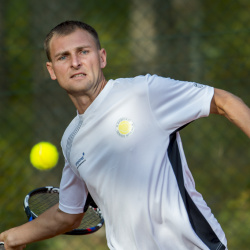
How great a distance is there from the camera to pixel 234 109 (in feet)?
8.04

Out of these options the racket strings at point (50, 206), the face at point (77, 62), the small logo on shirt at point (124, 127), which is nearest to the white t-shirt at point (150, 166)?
the small logo on shirt at point (124, 127)

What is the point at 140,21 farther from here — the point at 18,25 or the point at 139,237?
the point at 139,237

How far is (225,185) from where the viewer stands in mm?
5055

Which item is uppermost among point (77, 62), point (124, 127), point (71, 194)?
point (77, 62)

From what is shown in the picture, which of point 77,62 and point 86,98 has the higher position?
point 77,62

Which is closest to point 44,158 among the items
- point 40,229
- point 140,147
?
point 40,229

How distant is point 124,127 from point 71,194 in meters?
0.56

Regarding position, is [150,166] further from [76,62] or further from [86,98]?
[76,62]

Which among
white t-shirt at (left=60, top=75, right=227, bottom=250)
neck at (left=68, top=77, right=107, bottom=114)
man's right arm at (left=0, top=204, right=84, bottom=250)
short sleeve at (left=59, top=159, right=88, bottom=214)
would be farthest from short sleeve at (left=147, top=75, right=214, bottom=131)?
man's right arm at (left=0, top=204, right=84, bottom=250)

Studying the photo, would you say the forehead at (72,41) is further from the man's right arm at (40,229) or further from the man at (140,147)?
the man's right arm at (40,229)

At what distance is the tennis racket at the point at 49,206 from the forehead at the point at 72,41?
0.76m

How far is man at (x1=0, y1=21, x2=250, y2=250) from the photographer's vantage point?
254cm

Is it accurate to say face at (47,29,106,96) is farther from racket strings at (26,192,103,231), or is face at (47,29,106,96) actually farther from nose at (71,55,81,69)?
racket strings at (26,192,103,231)

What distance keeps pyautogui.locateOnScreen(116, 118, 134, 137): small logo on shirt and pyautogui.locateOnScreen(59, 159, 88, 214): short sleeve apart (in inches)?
18.4
